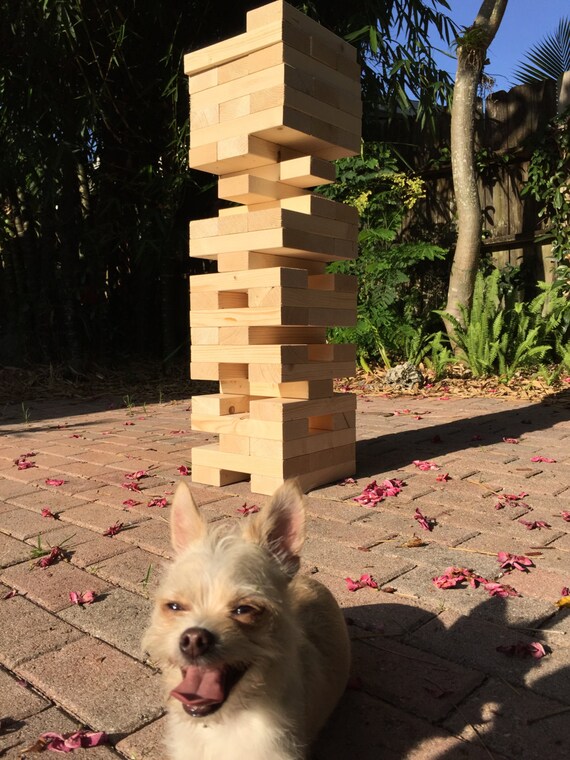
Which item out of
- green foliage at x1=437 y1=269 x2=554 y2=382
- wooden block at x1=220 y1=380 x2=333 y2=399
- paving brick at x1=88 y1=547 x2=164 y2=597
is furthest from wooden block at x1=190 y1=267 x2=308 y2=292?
green foliage at x1=437 y1=269 x2=554 y2=382

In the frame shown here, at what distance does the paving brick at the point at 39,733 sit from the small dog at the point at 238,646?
243mm

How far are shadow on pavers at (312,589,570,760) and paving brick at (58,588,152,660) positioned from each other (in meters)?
0.71

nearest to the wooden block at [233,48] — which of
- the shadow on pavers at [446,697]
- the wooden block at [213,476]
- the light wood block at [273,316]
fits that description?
the light wood block at [273,316]

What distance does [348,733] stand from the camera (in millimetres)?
1629

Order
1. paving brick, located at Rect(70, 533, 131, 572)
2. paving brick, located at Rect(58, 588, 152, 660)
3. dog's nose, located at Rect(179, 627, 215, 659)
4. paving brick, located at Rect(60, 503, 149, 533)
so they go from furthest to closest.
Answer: paving brick, located at Rect(60, 503, 149, 533), paving brick, located at Rect(70, 533, 131, 572), paving brick, located at Rect(58, 588, 152, 660), dog's nose, located at Rect(179, 627, 215, 659)

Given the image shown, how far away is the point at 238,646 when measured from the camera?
4.15 feet

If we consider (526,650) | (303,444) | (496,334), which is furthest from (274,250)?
(496,334)

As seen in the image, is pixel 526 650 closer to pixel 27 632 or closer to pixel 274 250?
pixel 27 632

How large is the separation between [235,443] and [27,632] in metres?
1.85

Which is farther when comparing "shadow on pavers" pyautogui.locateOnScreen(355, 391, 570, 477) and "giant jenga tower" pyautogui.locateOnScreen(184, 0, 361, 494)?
"shadow on pavers" pyautogui.locateOnScreen(355, 391, 570, 477)

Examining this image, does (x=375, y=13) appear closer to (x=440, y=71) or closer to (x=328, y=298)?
(x=440, y=71)

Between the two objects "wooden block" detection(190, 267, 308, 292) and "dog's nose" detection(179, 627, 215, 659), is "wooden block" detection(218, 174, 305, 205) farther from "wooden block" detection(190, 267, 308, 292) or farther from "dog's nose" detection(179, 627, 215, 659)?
"dog's nose" detection(179, 627, 215, 659)

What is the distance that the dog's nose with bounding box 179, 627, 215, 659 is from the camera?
1229mm

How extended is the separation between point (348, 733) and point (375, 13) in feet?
27.4
